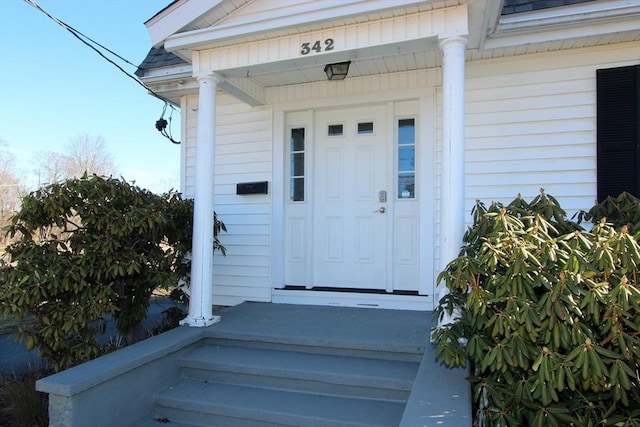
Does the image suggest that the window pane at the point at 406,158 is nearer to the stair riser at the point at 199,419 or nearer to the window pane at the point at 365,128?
the window pane at the point at 365,128

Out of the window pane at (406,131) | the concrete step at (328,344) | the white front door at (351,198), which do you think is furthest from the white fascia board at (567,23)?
the concrete step at (328,344)

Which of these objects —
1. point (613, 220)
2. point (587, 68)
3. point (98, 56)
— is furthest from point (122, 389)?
point (587, 68)

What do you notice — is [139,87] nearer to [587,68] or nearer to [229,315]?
[229,315]

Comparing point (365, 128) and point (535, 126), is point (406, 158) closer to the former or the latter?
point (365, 128)

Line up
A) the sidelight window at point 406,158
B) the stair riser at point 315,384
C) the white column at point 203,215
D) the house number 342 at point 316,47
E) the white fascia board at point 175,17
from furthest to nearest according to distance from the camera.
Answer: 1. the sidelight window at point 406,158
2. the white column at point 203,215
3. the white fascia board at point 175,17
4. the house number 342 at point 316,47
5. the stair riser at point 315,384

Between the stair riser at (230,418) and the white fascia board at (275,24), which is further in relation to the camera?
the white fascia board at (275,24)

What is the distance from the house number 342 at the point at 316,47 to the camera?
3.37 metres

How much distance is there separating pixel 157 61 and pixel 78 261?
8.65 ft

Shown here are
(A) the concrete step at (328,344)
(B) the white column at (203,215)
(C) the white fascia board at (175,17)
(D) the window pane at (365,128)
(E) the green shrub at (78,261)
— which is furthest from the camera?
(D) the window pane at (365,128)

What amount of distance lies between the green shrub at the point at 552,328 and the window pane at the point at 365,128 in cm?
257

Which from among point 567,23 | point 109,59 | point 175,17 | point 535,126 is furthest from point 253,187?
point 567,23

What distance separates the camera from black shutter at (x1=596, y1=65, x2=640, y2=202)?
3625mm

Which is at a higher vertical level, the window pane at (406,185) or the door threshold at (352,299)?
the window pane at (406,185)

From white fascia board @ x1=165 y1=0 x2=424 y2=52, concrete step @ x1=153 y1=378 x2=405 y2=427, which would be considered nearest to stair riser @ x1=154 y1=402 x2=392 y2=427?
concrete step @ x1=153 y1=378 x2=405 y2=427
